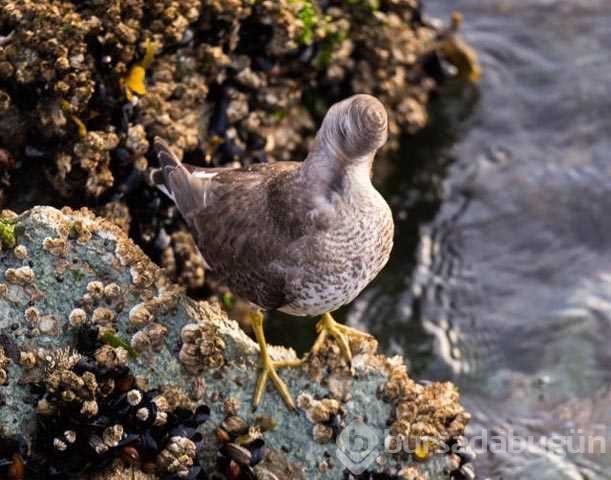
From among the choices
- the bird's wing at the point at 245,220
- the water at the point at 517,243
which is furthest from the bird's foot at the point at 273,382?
the water at the point at 517,243

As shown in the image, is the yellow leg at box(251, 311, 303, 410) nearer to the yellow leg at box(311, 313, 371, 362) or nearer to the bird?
the bird

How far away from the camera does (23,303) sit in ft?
17.3

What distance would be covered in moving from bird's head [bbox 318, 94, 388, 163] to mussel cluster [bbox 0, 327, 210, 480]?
164cm

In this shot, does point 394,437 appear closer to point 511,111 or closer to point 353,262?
point 353,262

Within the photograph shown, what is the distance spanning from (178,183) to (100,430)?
1.80 meters

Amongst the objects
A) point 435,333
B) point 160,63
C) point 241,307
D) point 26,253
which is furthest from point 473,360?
point 26,253

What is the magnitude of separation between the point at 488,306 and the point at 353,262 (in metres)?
3.04

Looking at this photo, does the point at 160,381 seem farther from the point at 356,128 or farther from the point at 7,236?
the point at 356,128

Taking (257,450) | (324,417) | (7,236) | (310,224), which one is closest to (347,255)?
(310,224)

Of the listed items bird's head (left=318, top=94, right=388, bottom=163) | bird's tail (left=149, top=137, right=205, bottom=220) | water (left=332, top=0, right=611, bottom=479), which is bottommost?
water (left=332, top=0, right=611, bottom=479)

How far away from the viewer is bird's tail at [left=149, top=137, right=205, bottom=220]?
6.13 m

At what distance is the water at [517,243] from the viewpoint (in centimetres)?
733

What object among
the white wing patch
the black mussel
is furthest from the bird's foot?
the white wing patch

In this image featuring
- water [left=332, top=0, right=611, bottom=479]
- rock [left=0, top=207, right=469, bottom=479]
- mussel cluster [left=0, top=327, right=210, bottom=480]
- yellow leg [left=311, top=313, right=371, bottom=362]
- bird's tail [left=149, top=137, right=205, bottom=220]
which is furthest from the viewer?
water [left=332, top=0, right=611, bottom=479]
